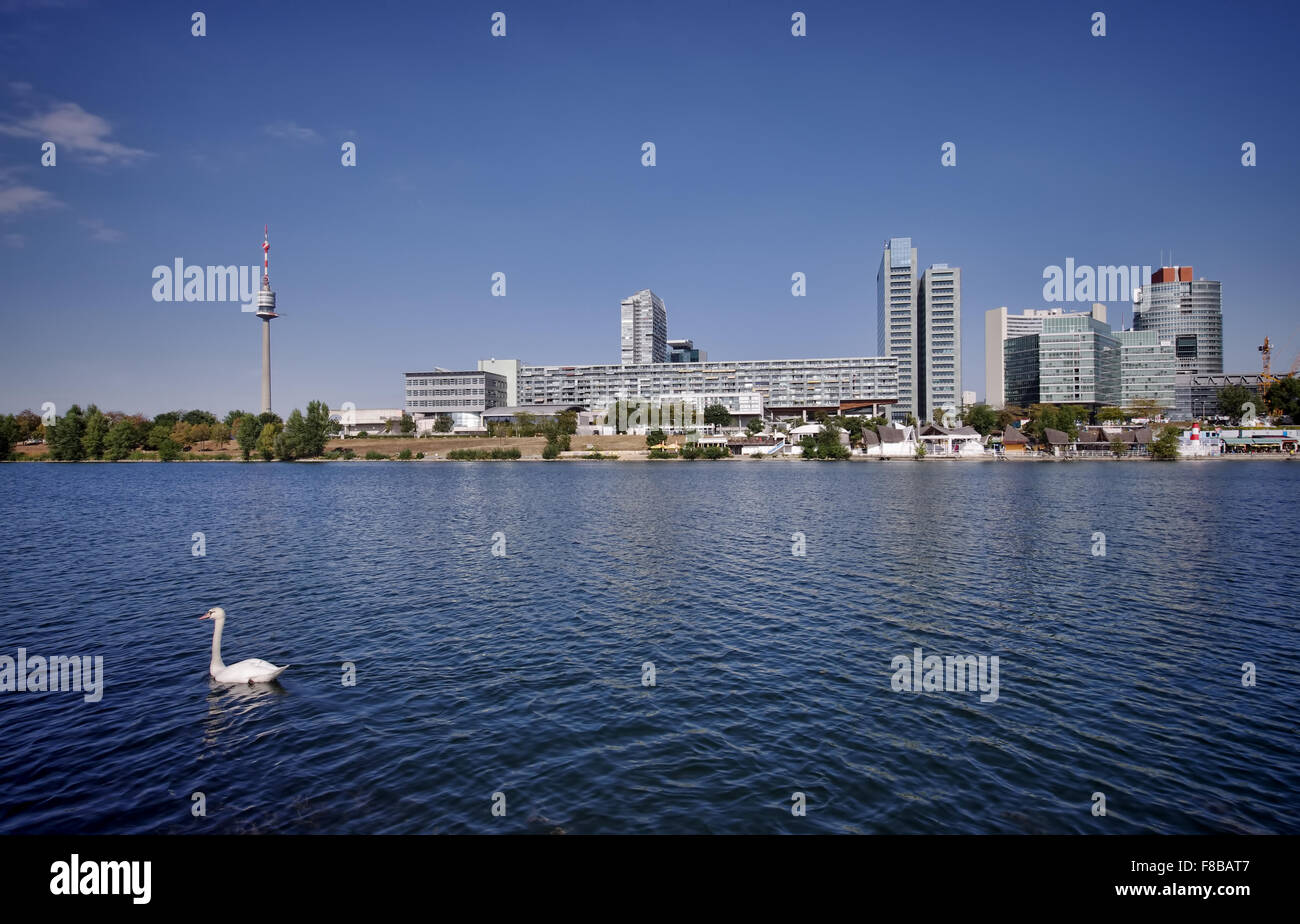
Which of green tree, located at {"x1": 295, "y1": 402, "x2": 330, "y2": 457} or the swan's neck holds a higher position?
green tree, located at {"x1": 295, "y1": 402, "x2": 330, "y2": 457}

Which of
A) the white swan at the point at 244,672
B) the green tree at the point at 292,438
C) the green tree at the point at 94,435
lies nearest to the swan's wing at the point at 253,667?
the white swan at the point at 244,672

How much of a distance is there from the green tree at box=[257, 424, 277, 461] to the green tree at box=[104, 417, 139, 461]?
37.2m

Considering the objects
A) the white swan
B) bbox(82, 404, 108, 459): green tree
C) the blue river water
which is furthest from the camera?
bbox(82, 404, 108, 459): green tree

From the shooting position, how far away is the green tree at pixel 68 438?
178250 millimetres

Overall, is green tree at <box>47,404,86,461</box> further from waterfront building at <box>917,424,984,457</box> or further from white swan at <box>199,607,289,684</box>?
waterfront building at <box>917,424,984,457</box>

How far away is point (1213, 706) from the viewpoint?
18.2 meters

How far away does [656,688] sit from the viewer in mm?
19641

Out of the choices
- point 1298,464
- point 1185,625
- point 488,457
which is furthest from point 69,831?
point 1298,464

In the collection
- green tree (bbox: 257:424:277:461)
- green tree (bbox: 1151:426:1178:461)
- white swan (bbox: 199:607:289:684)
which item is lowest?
white swan (bbox: 199:607:289:684)

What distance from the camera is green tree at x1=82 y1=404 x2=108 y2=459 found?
18300 centimetres

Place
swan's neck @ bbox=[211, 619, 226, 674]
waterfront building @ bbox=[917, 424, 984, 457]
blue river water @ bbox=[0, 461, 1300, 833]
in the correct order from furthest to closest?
waterfront building @ bbox=[917, 424, 984, 457] → swan's neck @ bbox=[211, 619, 226, 674] → blue river water @ bbox=[0, 461, 1300, 833]

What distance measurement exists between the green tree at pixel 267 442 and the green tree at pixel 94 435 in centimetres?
4264

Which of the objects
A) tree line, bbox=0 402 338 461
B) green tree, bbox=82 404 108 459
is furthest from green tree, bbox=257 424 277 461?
green tree, bbox=82 404 108 459
